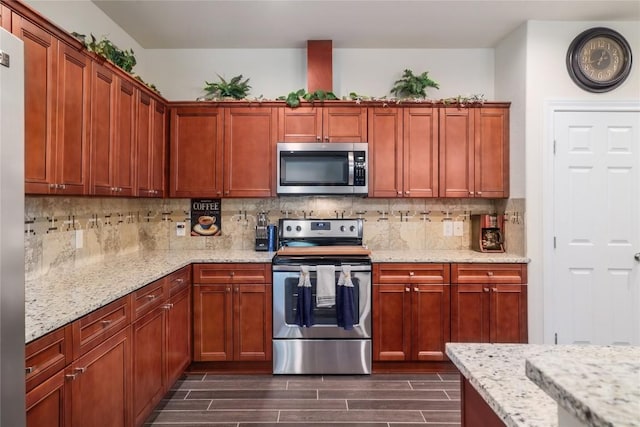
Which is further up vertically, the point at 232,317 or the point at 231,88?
the point at 231,88

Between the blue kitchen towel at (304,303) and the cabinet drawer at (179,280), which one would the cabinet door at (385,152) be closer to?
the blue kitchen towel at (304,303)

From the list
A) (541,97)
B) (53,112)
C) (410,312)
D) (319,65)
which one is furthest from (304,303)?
(541,97)

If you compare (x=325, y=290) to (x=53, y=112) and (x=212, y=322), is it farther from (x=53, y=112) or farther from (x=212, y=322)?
(x=53, y=112)

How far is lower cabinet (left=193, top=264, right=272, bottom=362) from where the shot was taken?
320 centimetres

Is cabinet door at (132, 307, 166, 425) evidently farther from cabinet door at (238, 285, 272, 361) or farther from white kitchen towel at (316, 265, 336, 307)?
white kitchen towel at (316, 265, 336, 307)

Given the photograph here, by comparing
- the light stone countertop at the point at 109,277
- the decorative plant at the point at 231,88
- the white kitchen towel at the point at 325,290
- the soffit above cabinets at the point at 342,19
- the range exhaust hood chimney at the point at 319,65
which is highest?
the soffit above cabinets at the point at 342,19

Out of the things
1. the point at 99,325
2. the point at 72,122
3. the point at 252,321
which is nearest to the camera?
Result: the point at 99,325

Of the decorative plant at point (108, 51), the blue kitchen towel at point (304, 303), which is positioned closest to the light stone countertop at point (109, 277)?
the blue kitchen towel at point (304, 303)

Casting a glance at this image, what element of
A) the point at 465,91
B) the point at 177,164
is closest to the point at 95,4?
the point at 177,164

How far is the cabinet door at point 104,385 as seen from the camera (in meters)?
1.65

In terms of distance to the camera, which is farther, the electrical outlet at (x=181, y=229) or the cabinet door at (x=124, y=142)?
the electrical outlet at (x=181, y=229)

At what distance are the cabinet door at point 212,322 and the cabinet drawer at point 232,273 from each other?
0.06m

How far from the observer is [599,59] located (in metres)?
3.24

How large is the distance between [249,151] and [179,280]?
1.30 metres
